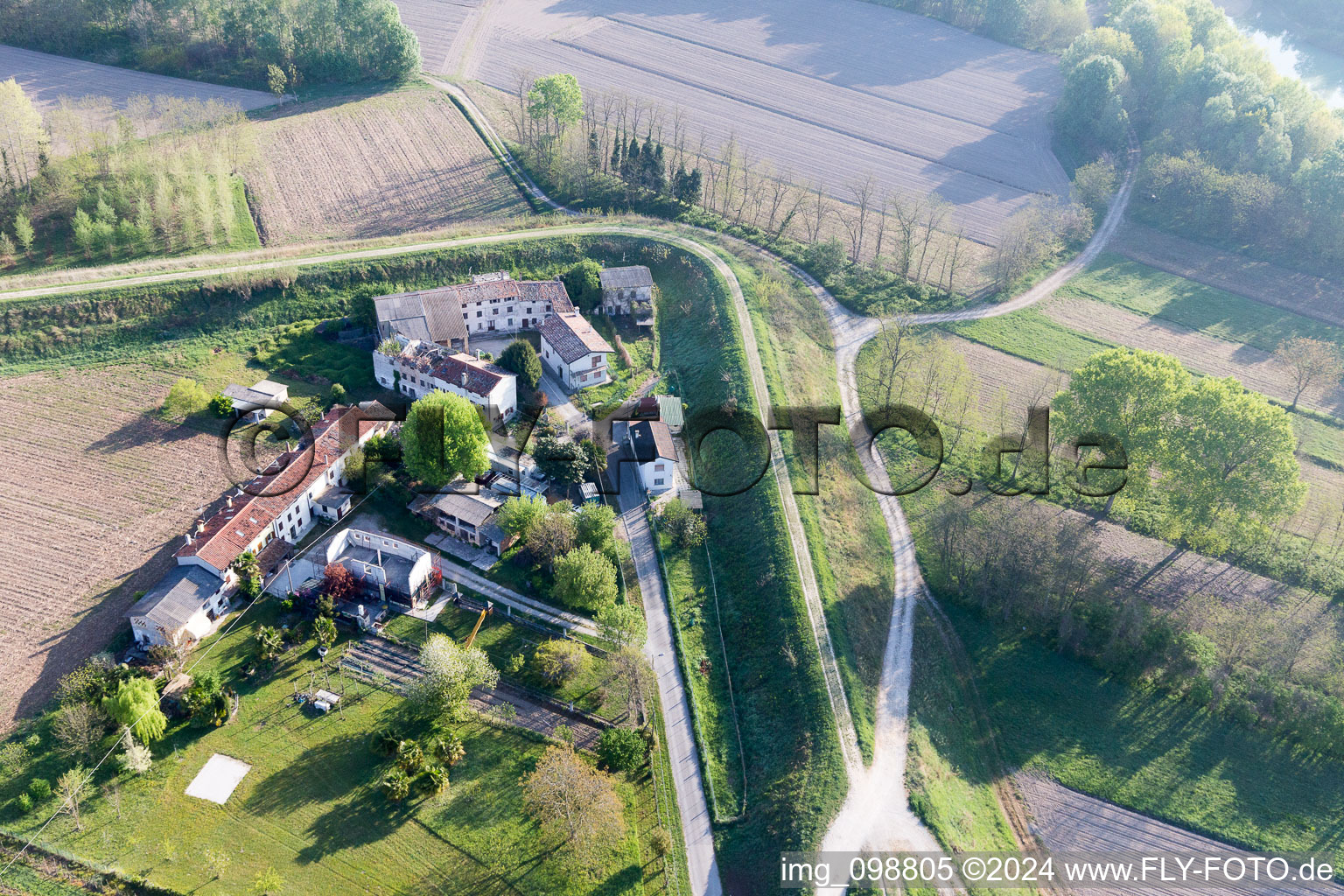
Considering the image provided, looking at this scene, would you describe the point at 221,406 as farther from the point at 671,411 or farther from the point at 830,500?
the point at 830,500

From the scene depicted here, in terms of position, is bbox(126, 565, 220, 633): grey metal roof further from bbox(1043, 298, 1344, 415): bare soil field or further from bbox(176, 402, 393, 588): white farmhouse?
bbox(1043, 298, 1344, 415): bare soil field

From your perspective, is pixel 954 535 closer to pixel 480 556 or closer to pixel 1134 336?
pixel 480 556

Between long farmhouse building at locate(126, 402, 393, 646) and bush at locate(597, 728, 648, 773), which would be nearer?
bush at locate(597, 728, 648, 773)

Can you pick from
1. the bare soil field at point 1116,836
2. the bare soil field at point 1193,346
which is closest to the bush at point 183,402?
the bare soil field at point 1116,836

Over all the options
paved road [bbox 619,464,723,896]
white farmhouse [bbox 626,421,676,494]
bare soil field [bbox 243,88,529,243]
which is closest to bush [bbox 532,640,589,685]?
paved road [bbox 619,464,723,896]

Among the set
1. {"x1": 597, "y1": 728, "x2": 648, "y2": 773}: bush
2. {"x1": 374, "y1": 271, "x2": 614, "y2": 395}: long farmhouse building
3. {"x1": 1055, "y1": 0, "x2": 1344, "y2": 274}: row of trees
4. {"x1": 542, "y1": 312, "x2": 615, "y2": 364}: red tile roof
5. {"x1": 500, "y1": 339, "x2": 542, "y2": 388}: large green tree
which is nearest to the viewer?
{"x1": 597, "y1": 728, "x2": 648, "y2": 773}: bush

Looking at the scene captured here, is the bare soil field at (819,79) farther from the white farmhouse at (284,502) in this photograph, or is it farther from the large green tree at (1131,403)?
the white farmhouse at (284,502)
